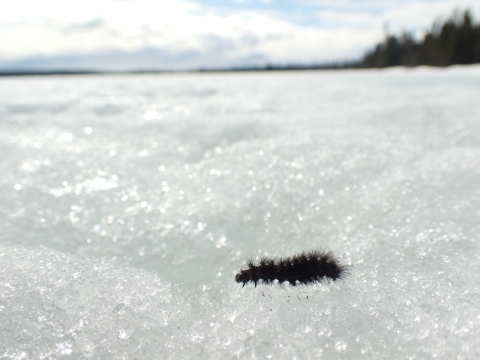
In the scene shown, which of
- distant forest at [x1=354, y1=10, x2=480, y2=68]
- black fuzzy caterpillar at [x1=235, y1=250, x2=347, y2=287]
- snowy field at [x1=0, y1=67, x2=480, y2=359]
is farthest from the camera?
distant forest at [x1=354, y1=10, x2=480, y2=68]

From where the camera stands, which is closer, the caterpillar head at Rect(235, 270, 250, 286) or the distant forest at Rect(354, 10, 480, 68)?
the caterpillar head at Rect(235, 270, 250, 286)

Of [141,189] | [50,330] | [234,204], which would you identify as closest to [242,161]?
[234,204]

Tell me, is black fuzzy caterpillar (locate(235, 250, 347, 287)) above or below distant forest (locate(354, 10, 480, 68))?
below

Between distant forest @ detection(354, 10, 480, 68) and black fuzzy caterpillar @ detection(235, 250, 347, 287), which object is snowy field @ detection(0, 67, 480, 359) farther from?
distant forest @ detection(354, 10, 480, 68)

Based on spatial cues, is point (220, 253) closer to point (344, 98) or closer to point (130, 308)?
point (130, 308)

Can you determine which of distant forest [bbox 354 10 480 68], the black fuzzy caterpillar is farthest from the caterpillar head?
distant forest [bbox 354 10 480 68]

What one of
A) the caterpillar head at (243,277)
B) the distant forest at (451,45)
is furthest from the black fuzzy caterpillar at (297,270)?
the distant forest at (451,45)

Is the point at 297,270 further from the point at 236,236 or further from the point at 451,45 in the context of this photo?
the point at 451,45
